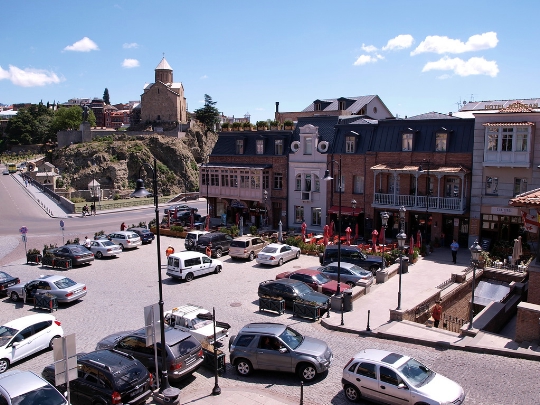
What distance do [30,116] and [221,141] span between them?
Answer: 4129 inches

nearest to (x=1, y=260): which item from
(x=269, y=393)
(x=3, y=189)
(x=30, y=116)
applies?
(x=269, y=393)

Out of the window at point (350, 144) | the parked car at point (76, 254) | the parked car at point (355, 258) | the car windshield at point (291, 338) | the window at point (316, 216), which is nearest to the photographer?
the car windshield at point (291, 338)

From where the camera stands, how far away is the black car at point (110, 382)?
12164 mm

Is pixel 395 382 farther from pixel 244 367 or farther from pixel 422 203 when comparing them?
pixel 422 203

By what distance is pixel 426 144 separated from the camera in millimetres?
34031

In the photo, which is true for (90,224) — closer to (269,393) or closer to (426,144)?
(426,144)

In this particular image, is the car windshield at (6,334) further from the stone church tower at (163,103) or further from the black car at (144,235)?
the stone church tower at (163,103)

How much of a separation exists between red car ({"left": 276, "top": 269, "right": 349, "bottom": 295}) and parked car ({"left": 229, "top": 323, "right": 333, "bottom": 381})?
25.6 ft

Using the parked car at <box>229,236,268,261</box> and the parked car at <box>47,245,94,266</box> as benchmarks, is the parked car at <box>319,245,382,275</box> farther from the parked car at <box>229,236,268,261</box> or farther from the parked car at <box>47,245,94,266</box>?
the parked car at <box>47,245,94,266</box>

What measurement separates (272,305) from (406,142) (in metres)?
19.4

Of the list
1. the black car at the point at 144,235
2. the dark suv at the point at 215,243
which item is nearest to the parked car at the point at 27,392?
the dark suv at the point at 215,243

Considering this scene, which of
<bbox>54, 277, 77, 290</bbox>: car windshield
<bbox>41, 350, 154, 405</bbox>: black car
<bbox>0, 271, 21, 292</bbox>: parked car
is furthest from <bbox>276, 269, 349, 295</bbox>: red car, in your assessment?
<bbox>0, 271, 21, 292</bbox>: parked car

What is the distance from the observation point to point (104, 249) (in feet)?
105

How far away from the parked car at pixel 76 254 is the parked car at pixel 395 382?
72.2 feet
